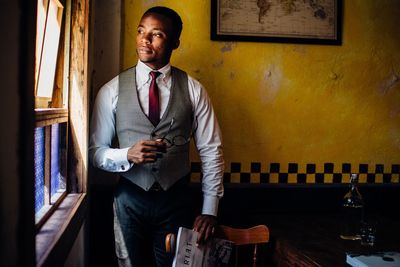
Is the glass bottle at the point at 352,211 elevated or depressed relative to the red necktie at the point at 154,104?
depressed

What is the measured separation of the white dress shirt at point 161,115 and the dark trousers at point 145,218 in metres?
0.14

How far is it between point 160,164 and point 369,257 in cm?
96

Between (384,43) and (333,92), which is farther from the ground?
(384,43)

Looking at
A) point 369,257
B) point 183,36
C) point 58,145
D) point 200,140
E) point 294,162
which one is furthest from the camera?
point 294,162

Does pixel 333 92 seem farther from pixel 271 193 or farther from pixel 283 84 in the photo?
pixel 271 193

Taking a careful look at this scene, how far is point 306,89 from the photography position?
2521 millimetres

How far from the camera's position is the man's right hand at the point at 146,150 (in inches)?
66.7

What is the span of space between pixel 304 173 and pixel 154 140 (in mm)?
1201

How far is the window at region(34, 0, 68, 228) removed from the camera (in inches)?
54.8

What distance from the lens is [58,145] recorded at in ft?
5.81

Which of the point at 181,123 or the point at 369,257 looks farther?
the point at 181,123

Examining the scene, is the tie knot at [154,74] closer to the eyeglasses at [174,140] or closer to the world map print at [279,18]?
the eyeglasses at [174,140]

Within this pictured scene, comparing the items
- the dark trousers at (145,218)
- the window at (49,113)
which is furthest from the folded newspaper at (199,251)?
the window at (49,113)

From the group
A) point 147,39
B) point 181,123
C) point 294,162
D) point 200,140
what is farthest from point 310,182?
point 147,39
